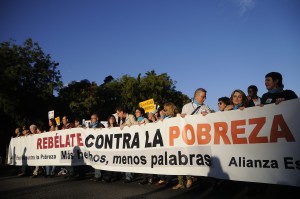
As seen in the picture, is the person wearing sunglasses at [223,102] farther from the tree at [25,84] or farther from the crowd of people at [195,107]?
the tree at [25,84]

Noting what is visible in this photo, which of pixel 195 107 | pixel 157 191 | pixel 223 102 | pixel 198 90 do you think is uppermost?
pixel 198 90

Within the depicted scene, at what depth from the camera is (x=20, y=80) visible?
945 inches

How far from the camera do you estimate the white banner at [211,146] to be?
501 centimetres

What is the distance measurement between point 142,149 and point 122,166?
866 mm

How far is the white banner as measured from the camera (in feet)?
16.4

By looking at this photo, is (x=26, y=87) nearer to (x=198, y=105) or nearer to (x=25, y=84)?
(x=25, y=84)

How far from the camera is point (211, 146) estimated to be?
6.08 m

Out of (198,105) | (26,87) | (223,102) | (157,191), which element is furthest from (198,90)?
(26,87)

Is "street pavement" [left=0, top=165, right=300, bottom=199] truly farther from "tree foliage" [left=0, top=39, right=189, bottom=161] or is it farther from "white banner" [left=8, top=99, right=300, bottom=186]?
"tree foliage" [left=0, top=39, right=189, bottom=161]

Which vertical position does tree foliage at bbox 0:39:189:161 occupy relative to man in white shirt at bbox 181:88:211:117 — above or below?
above

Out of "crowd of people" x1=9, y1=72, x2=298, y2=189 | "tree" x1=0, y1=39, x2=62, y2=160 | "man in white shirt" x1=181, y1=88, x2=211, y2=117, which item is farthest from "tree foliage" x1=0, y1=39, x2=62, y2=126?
"man in white shirt" x1=181, y1=88, x2=211, y2=117

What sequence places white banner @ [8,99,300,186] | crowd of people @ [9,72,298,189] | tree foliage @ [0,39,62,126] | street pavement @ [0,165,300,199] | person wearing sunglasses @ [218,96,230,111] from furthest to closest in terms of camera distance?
tree foliage @ [0,39,62,126] < person wearing sunglasses @ [218,96,230,111] < street pavement @ [0,165,300,199] < crowd of people @ [9,72,298,189] < white banner @ [8,99,300,186]

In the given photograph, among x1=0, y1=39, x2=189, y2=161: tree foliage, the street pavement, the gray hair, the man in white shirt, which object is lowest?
the street pavement

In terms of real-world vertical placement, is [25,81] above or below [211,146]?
above
